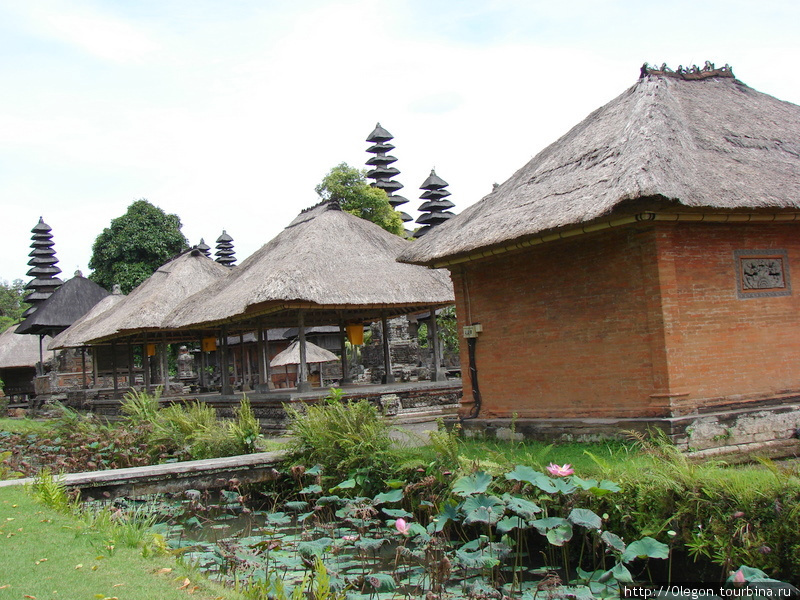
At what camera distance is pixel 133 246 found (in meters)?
36.7

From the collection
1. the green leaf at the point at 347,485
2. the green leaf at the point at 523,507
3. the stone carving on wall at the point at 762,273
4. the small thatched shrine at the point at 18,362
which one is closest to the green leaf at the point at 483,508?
the green leaf at the point at 523,507

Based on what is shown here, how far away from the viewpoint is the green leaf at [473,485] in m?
6.19

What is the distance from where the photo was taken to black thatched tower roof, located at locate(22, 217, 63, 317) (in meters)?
35.9

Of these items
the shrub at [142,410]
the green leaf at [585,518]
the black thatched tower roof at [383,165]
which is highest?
the black thatched tower roof at [383,165]

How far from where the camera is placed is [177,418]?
11.9 m

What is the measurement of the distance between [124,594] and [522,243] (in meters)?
6.25

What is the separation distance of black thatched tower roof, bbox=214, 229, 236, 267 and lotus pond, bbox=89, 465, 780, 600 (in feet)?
139

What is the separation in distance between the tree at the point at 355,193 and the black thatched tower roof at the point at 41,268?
618 inches

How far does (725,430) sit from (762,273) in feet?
7.09

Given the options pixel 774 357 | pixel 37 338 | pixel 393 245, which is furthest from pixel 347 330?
pixel 37 338

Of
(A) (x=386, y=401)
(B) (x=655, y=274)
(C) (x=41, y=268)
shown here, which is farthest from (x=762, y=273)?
(C) (x=41, y=268)

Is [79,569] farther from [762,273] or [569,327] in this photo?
[762,273]

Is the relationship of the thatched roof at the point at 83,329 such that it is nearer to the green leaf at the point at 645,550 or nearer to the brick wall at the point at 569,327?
the brick wall at the point at 569,327

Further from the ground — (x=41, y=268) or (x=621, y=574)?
(x=41, y=268)
